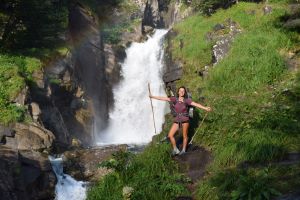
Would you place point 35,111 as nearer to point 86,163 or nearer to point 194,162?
point 86,163

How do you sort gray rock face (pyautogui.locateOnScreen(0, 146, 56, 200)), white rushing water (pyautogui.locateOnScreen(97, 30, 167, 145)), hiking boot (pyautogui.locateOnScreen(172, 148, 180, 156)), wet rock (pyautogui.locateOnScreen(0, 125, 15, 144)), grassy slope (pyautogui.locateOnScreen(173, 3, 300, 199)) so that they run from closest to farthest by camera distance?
grassy slope (pyautogui.locateOnScreen(173, 3, 300, 199)) < gray rock face (pyautogui.locateOnScreen(0, 146, 56, 200)) < hiking boot (pyautogui.locateOnScreen(172, 148, 180, 156)) < wet rock (pyautogui.locateOnScreen(0, 125, 15, 144)) < white rushing water (pyautogui.locateOnScreen(97, 30, 167, 145))

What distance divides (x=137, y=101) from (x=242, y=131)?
17065mm

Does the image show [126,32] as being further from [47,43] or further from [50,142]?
[50,142]

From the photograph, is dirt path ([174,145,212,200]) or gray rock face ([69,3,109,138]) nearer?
dirt path ([174,145,212,200])

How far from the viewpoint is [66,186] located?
1312cm

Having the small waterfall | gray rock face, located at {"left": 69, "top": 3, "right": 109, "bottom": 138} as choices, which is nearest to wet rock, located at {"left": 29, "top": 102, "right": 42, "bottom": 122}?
the small waterfall

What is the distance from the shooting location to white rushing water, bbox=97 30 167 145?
989 inches

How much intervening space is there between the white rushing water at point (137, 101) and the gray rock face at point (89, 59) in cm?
96

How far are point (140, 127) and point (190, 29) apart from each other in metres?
7.40

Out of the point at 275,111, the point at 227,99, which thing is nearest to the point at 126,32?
the point at 227,99

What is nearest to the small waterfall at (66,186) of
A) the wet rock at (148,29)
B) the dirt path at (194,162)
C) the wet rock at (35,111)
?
the wet rock at (35,111)

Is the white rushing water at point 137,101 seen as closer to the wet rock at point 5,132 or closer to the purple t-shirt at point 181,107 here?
the wet rock at point 5,132

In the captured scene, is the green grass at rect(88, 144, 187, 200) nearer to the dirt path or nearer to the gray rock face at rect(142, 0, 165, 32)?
the dirt path

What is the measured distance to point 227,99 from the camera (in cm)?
1338
